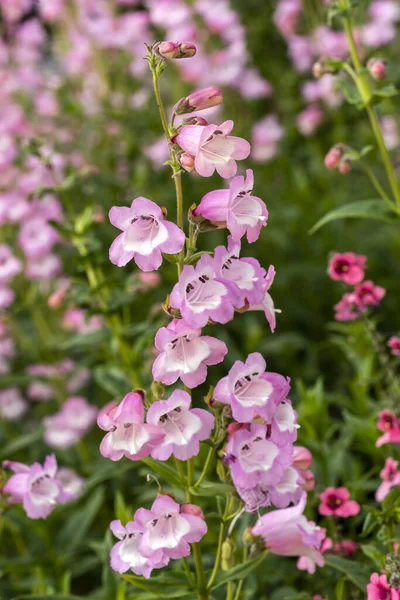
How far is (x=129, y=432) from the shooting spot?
4.27ft

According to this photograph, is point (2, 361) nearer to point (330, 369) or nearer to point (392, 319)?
point (330, 369)

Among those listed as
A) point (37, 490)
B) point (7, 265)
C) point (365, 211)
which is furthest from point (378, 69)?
point (7, 265)

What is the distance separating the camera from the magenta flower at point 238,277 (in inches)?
48.7

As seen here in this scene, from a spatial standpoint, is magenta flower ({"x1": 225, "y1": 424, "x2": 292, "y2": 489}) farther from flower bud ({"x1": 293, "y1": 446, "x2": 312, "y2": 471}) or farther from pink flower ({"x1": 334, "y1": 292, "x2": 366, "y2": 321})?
pink flower ({"x1": 334, "y1": 292, "x2": 366, "y2": 321})

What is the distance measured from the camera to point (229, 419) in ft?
4.46

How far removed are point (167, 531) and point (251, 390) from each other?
274 millimetres

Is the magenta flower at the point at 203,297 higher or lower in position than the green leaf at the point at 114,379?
higher

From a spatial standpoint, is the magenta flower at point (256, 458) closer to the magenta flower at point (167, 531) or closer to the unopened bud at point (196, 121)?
the magenta flower at point (167, 531)

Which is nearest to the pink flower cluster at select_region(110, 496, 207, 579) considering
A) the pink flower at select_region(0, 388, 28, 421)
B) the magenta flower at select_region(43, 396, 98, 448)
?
the magenta flower at select_region(43, 396, 98, 448)

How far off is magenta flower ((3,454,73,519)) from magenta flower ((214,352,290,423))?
0.54 m

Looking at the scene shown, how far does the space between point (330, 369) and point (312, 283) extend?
0.48m

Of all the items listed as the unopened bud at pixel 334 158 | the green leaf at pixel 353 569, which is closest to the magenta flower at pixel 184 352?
the green leaf at pixel 353 569

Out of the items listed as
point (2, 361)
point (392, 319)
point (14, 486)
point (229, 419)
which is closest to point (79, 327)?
point (2, 361)

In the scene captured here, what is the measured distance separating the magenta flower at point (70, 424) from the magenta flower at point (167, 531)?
6.29ft
